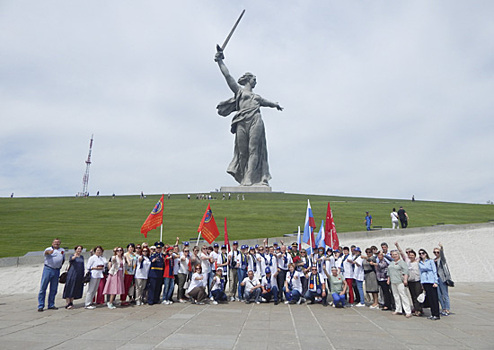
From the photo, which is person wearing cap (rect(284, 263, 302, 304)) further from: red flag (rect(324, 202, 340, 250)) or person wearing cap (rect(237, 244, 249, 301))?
red flag (rect(324, 202, 340, 250))

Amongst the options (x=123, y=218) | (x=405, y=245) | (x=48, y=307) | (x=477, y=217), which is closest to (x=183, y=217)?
(x=123, y=218)

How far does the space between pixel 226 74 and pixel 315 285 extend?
41.8 metres

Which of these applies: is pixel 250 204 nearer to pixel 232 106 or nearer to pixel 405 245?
pixel 405 245

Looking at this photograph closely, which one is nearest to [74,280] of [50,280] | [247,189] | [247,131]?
[50,280]

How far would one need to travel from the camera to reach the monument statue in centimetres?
4975

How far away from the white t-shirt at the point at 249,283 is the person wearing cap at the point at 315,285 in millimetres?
1578

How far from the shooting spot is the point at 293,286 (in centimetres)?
1057

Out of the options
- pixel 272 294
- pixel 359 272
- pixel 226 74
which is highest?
pixel 226 74

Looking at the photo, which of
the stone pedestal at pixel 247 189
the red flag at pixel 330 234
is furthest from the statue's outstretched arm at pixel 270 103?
the red flag at pixel 330 234

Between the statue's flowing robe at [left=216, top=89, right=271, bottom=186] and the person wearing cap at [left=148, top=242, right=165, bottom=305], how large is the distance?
130 ft

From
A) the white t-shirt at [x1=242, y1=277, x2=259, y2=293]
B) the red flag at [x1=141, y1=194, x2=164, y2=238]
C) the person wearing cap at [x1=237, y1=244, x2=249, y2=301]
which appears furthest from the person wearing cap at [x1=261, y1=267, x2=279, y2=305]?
the red flag at [x1=141, y1=194, x2=164, y2=238]

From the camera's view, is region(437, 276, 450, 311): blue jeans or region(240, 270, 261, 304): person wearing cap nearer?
region(437, 276, 450, 311): blue jeans

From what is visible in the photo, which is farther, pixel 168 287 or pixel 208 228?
pixel 208 228

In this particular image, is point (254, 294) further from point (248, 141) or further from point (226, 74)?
point (226, 74)
